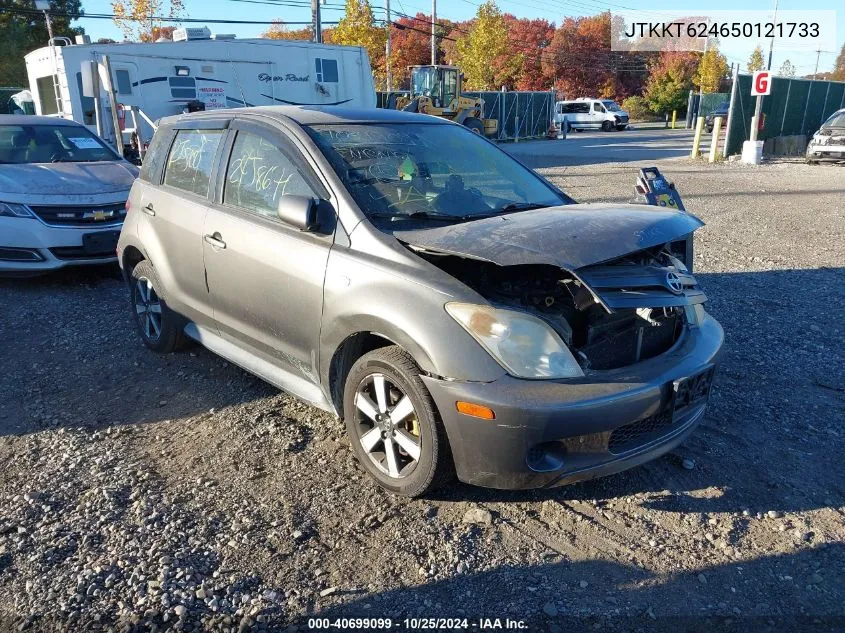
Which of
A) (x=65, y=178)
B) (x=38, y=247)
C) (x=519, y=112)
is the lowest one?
(x=38, y=247)

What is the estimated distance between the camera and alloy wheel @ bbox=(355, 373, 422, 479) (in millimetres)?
3125

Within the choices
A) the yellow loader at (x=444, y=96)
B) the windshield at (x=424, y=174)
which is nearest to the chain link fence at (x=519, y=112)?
the yellow loader at (x=444, y=96)

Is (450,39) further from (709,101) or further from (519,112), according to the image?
(519,112)

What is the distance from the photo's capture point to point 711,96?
48219 millimetres

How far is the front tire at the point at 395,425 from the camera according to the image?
2979 mm

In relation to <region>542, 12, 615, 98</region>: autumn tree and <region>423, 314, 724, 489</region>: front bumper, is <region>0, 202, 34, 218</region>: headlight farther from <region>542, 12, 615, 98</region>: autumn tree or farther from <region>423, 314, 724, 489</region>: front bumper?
<region>542, 12, 615, 98</region>: autumn tree

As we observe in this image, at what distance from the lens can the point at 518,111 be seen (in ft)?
113

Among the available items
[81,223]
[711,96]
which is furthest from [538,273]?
[711,96]

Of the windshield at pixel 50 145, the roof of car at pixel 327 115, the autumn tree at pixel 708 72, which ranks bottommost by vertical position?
the windshield at pixel 50 145

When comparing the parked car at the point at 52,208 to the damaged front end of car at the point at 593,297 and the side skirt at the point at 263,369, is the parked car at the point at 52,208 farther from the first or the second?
the damaged front end of car at the point at 593,297

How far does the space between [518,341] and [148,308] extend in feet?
11.3

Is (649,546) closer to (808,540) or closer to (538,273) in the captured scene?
(808,540)

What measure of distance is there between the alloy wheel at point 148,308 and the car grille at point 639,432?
346 centimetres

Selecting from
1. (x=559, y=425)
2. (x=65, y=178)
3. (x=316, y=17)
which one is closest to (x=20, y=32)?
(x=316, y=17)
